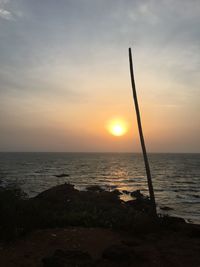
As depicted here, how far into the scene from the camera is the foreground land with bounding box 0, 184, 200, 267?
9258 millimetres

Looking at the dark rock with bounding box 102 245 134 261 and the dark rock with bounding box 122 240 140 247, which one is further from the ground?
the dark rock with bounding box 102 245 134 261

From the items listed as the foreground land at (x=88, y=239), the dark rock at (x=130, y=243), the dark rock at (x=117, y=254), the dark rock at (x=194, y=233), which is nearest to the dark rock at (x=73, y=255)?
the foreground land at (x=88, y=239)

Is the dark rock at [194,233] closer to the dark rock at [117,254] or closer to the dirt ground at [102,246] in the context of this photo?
the dirt ground at [102,246]

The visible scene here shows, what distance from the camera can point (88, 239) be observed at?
11383mm

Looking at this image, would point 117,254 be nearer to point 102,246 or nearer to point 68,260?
point 102,246

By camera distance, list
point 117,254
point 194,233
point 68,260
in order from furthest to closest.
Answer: point 194,233
point 117,254
point 68,260

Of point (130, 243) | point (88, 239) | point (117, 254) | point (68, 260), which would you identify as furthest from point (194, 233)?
point (68, 260)

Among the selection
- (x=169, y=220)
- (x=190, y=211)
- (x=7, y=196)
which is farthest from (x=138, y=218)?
(x=190, y=211)

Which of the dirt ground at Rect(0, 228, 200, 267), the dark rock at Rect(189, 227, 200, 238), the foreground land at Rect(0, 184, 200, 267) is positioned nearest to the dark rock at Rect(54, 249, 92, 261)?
the foreground land at Rect(0, 184, 200, 267)

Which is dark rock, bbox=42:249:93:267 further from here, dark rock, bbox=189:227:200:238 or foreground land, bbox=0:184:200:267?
dark rock, bbox=189:227:200:238

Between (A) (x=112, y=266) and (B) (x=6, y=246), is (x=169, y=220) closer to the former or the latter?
(A) (x=112, y=266)

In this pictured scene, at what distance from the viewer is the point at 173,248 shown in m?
11.1

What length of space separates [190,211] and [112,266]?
68.3 feet

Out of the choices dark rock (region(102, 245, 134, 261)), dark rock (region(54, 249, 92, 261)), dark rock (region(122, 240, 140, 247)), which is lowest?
dark rock (region(122, 240, 140, 247))
